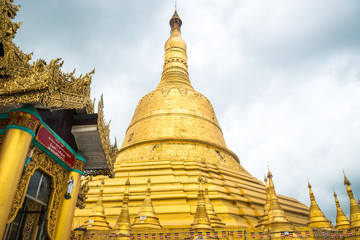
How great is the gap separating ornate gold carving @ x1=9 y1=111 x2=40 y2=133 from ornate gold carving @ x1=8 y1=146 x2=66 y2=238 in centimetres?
65

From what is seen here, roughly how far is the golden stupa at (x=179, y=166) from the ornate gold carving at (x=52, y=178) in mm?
6150

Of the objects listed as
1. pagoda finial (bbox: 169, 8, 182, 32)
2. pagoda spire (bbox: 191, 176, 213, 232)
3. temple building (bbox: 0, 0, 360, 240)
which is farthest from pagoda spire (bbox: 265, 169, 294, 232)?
pagoda finial (bbox: 169, 8, 182, 32)

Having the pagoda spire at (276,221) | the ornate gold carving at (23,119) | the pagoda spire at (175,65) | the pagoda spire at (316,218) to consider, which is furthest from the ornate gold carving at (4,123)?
the pagoda spire at (175,65)

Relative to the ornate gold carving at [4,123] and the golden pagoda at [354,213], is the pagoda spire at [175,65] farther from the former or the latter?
the ornate gold carving at [4,123]

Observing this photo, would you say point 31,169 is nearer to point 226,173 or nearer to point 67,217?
point 67,217

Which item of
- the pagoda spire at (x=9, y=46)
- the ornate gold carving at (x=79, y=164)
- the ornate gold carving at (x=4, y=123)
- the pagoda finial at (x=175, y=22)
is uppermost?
the pagoda finial at (x=175, y=22)

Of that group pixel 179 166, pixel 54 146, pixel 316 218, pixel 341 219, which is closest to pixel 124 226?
pixel 54 146

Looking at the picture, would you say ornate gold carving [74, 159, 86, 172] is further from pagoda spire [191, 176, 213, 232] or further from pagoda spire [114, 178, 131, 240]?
pagoda spire [191, 176, 213, 232]

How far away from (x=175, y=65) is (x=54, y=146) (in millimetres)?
19549

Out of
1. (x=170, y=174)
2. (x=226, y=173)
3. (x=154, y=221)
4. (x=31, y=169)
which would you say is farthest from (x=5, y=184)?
(x=226, y=173)

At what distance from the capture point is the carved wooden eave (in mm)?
5090

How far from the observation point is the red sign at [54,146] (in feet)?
14.0

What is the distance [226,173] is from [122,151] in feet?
24.1

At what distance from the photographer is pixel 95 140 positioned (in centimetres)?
533
